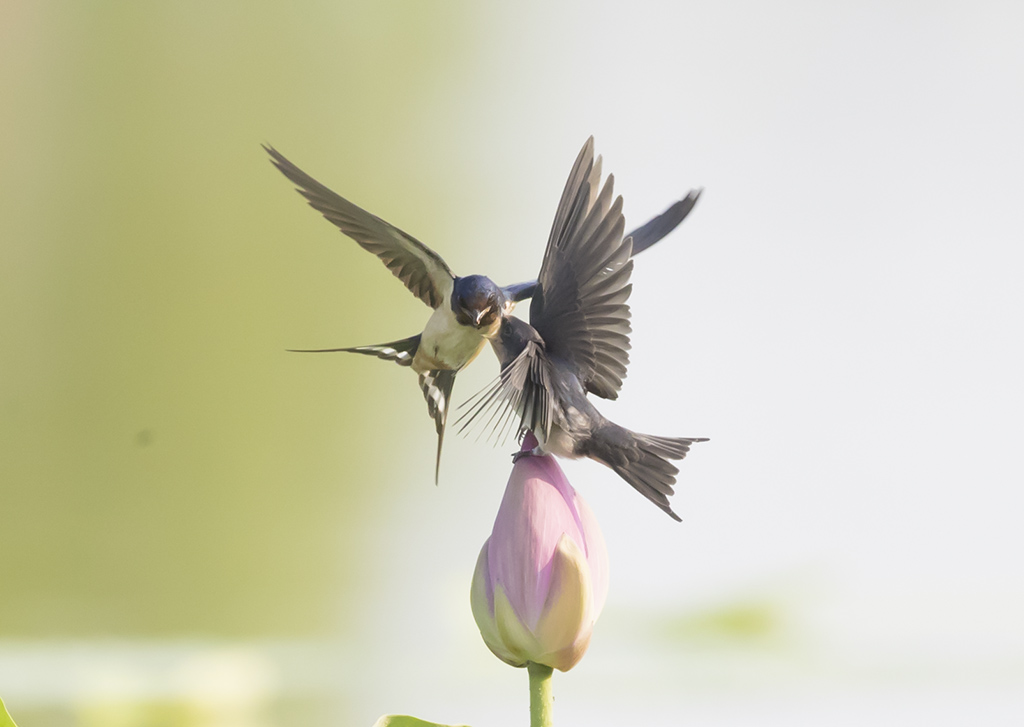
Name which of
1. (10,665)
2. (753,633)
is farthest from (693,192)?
(10,665)

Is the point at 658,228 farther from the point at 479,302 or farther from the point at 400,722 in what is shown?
the point at 400,722

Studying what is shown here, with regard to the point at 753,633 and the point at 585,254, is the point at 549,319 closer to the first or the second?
the point at 585,254

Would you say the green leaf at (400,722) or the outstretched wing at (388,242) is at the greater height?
the outstretched wing at (388,242)

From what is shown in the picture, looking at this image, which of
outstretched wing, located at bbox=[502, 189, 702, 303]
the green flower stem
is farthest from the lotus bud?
outstretched wing, located at bbox=[502, 189, 702, 303]

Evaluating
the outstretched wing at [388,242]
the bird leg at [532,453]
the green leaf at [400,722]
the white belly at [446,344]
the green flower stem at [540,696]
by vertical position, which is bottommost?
the green flower stem at [540,696]

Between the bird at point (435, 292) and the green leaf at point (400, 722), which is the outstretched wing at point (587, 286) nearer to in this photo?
the bird at point (435, 292)

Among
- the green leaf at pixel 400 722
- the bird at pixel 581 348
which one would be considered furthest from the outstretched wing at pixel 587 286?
the green leaf at pixel 400 722
